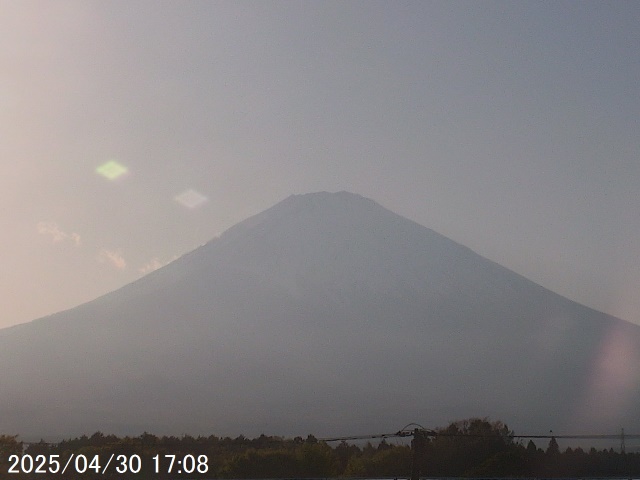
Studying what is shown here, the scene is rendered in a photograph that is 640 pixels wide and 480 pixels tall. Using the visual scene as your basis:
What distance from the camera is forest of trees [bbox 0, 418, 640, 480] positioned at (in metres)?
30.7

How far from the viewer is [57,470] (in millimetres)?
29844

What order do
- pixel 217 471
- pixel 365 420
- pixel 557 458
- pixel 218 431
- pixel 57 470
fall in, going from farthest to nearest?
pixel 365 420 → pixel 218 431 → pixel 557 458 → pixel 217 471 → pixel 57 470

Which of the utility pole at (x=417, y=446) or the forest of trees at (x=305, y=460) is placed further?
the forest of trees at (x=305, y=460)

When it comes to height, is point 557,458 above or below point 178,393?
below

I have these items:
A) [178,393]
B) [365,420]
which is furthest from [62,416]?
[365,420]

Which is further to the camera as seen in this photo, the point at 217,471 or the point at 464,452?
the point at 464,452

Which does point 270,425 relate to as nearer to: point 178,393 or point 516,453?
point 178,393

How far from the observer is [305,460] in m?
36.8

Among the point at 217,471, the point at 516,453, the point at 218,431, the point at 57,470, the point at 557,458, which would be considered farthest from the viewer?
the point at 218,431

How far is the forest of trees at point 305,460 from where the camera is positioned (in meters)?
30.7

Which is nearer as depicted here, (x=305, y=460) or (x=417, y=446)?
(x=417, y=446)

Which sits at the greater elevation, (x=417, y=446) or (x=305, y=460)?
(x=417, y=446)

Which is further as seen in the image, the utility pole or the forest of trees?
the forest of trees

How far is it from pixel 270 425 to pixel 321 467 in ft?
519
